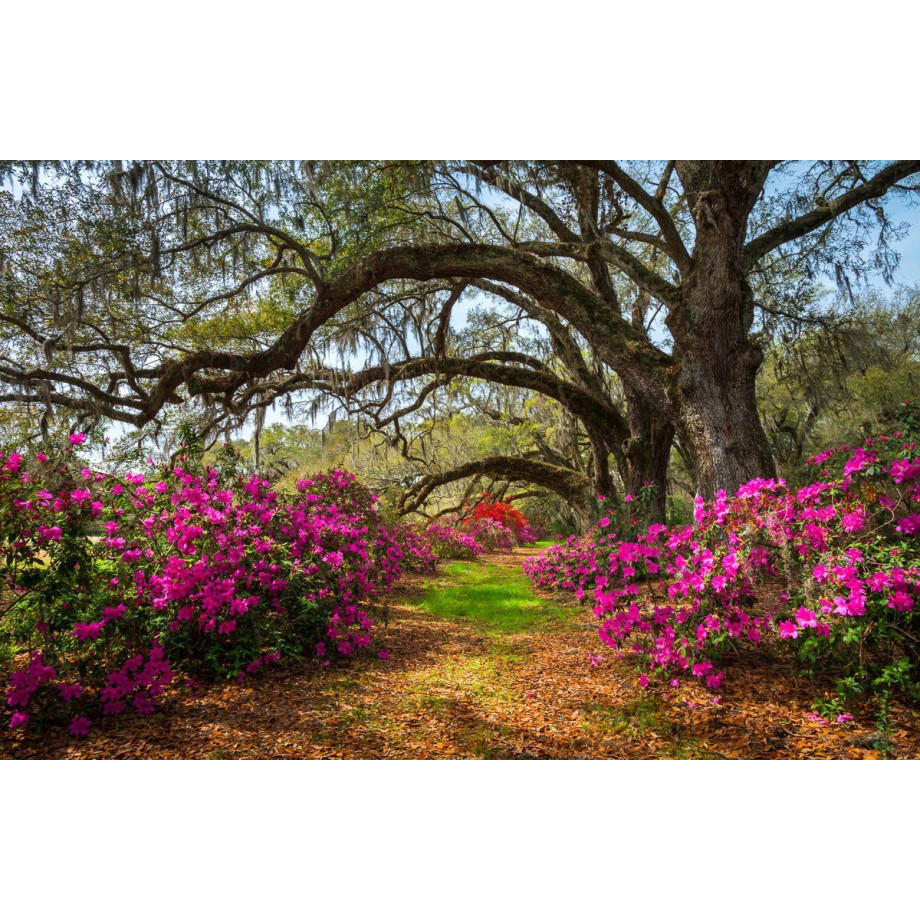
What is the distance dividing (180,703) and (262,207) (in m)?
3.19

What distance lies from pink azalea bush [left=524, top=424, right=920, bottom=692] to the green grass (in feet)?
4.79

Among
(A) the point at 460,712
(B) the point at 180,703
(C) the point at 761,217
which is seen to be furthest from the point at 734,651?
(C) the point at 761,217

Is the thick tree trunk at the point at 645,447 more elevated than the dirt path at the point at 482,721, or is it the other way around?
the thick tree trunk at the point at 645,447

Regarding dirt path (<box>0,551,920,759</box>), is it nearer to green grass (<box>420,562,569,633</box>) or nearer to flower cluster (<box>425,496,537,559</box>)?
green grass (<box>420,562,569,633</box>)

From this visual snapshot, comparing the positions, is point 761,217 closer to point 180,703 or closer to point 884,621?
point 884,621

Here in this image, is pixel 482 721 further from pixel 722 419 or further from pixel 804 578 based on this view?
pixel 722 419

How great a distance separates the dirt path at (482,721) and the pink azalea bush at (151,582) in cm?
15

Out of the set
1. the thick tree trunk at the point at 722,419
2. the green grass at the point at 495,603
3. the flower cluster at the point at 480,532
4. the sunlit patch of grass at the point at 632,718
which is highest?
the thick tree trunk at the point at 722,419

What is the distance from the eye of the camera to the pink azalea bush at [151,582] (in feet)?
6.48

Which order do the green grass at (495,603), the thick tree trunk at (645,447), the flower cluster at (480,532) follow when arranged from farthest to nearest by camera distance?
the flower cluster at (480,532) < the thick tree trunk at (645,447) < the green grass at (495,603)

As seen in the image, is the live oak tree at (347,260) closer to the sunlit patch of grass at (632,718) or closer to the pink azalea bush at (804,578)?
the pink azalea bush at (804,578)

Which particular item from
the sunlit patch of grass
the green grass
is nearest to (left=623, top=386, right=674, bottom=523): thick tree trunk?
the green grass

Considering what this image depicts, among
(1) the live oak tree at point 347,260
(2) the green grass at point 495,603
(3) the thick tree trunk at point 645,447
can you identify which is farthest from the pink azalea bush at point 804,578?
A: (3) the thick tree trunk at point 645,447

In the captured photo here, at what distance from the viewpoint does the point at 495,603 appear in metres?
4.84
